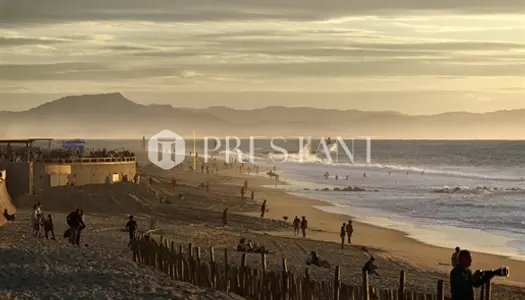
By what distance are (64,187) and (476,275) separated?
3075 centimetres

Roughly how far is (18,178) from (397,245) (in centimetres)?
1751

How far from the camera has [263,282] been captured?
55.8ft

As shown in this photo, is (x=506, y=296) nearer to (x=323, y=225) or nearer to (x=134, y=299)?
(x=134, y=299)

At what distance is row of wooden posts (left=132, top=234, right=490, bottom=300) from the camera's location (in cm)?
1505

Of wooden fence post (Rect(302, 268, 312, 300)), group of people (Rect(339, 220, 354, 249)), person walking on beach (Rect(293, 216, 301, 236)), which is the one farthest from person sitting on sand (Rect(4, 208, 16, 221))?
wooden fence post (Rect(302, 268, 312, 300))

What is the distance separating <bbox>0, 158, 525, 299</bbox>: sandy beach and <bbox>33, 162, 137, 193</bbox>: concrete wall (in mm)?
1390

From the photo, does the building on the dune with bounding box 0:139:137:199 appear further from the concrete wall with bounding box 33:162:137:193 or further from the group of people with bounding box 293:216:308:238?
the group of people with bounding box 293:216:308:238

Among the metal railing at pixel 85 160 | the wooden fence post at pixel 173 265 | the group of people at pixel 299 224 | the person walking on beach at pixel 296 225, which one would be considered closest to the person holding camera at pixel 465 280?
the wooden fence post at pixel 173 265

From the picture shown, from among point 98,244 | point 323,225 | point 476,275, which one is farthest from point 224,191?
point 476,275

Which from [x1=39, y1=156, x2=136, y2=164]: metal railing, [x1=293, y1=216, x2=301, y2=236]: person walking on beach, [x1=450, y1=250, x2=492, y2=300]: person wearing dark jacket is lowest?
[x1=293, y1=216, x2=301, y2=236]: person walking on beach

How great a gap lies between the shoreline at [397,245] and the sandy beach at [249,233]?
3 centimetres

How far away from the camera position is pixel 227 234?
32719 mm

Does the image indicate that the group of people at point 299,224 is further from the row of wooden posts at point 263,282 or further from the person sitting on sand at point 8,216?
the row of wooden posts at point 263,282

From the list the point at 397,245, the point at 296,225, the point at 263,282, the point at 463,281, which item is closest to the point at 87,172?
the point at 296,225
